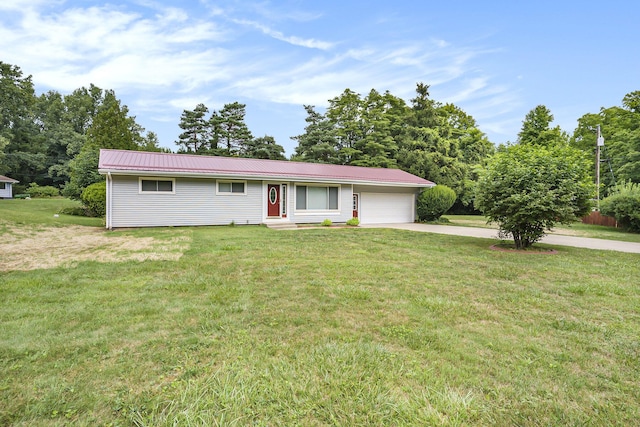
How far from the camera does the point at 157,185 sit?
1216 cm

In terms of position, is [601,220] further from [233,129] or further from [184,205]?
[233,129]

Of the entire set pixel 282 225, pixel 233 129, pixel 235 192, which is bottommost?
pixel 282 225

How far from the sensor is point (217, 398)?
6.51 feet

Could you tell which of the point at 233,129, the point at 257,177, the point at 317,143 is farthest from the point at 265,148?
the point at 257,177

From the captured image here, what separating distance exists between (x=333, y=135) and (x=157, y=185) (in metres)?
18.6

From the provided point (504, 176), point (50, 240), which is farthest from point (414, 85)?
point (50, 240)

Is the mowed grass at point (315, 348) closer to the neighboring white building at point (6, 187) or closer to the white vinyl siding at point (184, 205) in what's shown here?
the white vinyl siding at point (184, 205)

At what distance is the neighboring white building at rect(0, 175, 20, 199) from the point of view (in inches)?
1231

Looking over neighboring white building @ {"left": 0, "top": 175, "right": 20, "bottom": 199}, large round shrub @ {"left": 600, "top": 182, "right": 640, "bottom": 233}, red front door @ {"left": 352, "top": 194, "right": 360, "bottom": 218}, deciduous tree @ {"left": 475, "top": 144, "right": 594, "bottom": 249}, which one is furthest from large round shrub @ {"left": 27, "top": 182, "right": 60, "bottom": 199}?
large round shrub @ {"left": 600, "top": 182, "right": 640, "bottom": 233}

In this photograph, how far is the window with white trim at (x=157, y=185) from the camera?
12.0m

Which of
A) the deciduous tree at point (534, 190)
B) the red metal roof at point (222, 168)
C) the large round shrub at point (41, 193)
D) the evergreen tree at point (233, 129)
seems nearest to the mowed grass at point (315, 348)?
the deciduous tree at point (534, 190)

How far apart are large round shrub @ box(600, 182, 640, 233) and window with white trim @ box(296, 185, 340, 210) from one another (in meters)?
13.0

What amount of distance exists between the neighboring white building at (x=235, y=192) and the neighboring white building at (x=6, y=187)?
94.3 ft

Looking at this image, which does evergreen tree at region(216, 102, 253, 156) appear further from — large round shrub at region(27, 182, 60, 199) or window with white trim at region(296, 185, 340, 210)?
window with white trim at region(296, 185, 340, 210)
